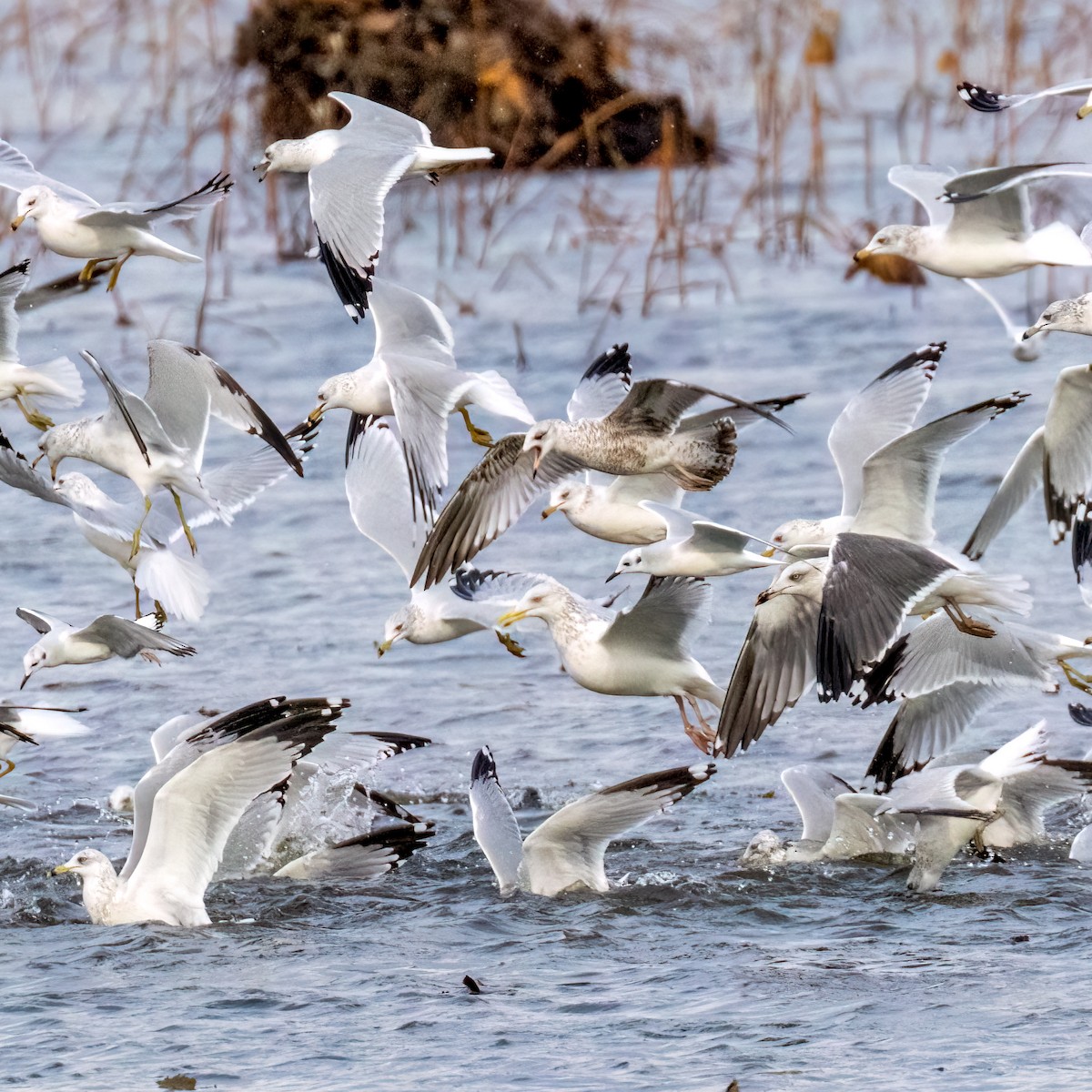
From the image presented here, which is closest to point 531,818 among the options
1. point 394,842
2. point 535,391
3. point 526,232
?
point 394,842

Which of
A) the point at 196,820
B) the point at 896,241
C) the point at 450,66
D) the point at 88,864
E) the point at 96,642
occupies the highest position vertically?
the point at 450,66

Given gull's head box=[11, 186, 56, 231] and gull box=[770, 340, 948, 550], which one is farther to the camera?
gull's head box=[11, 186, 56, 231]

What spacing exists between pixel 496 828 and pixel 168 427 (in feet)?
7.72

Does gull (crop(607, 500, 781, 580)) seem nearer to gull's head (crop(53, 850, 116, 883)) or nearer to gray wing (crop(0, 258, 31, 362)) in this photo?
gull's head (crop(53, 850, 116, 883))

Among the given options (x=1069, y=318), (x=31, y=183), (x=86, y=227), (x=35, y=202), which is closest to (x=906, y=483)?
(x=1069, y=318)

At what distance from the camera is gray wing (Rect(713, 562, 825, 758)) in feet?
22.7

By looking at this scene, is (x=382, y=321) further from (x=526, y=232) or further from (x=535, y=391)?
(x=526, y=232)

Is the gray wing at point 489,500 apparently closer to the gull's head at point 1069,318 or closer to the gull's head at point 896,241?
the gull's head at point 896,241

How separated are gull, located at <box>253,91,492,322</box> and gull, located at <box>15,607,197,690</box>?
4.56ft

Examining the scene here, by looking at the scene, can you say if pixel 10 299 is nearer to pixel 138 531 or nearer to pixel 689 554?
pixel 138 531

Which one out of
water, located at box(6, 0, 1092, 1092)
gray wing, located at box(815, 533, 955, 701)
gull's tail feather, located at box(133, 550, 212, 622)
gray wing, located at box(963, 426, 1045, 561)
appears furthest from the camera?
gull's tail feather, located at box(133, 550, 212, 622)

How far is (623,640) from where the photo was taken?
7.30 m

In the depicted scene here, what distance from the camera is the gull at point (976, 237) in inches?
291

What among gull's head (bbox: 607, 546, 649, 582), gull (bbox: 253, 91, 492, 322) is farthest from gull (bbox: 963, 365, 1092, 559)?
gull (bbox: 253, 91, 492, 322)
